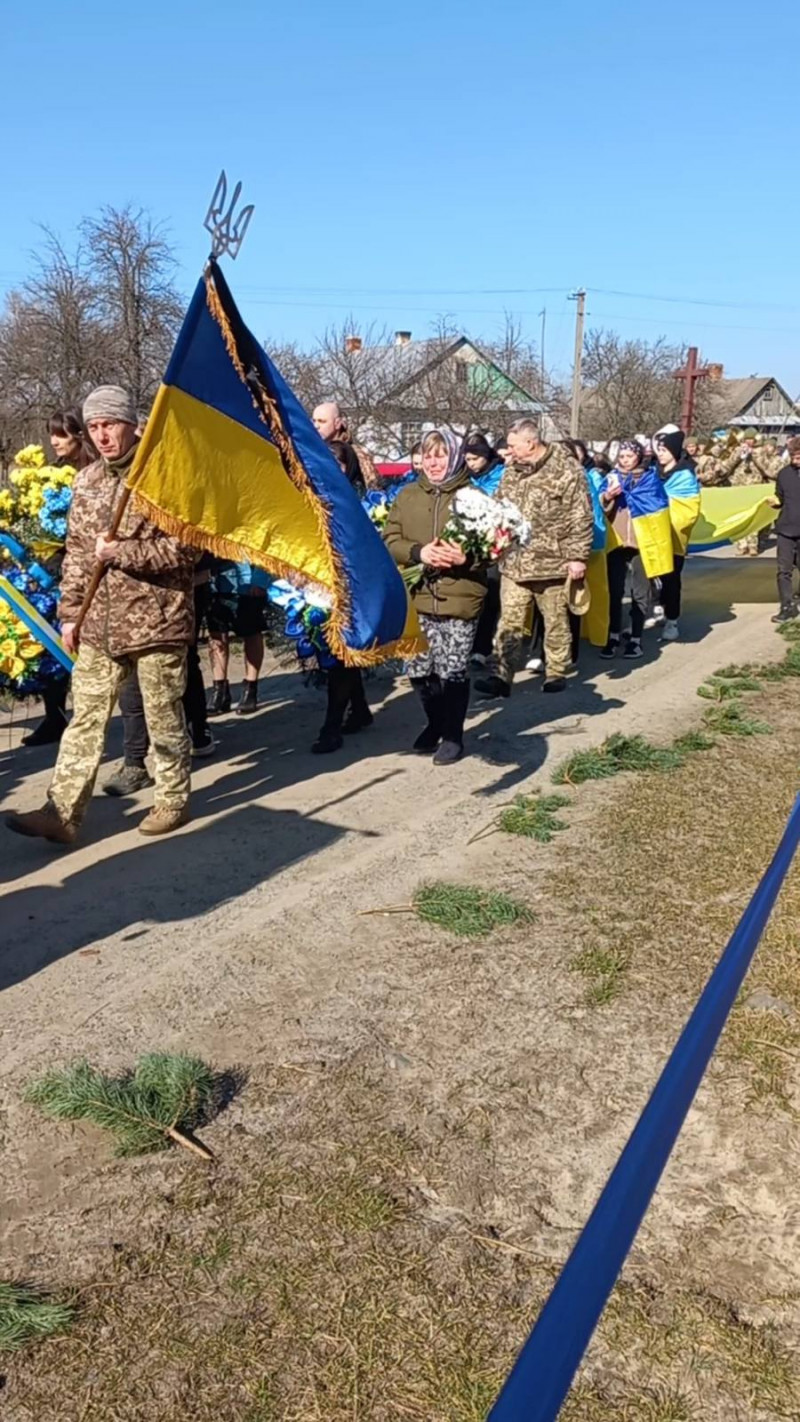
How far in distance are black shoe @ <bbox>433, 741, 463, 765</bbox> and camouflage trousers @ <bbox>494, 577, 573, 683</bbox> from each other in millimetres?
1836

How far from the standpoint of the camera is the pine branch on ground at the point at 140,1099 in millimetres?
3137

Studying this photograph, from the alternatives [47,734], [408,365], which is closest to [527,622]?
[47,734]

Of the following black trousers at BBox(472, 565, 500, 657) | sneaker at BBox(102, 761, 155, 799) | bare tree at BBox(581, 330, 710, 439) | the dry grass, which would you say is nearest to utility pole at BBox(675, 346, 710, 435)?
bare tree at BBox(581, 330, 710, 439)

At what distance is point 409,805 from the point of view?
20.2 ft

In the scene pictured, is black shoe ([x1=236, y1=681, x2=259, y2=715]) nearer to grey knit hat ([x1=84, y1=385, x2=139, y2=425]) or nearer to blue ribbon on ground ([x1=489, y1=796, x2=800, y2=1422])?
grey knit hat ([x1=84, y1=385, x2=139, y2=425])

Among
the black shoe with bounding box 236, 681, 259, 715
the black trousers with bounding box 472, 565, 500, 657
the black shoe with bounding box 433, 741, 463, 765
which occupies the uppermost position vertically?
the black trousers with bounding box 472, 565, 500, 657

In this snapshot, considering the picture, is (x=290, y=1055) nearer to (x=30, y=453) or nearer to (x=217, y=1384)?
(x=217, y=1384)

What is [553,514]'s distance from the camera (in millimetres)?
8375

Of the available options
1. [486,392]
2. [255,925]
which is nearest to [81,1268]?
[255,925]

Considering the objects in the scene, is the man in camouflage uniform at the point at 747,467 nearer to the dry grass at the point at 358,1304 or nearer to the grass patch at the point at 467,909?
the grass patch at the point at 467,909

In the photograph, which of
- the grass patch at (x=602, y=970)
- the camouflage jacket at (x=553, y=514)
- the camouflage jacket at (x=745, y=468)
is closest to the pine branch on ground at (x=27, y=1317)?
the grass patch at (x=602, y=970)

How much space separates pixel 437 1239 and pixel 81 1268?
0.87 metres

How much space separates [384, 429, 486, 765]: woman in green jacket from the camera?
6.60 metres

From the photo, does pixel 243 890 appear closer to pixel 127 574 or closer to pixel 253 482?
pixel 127 574
